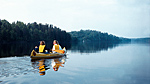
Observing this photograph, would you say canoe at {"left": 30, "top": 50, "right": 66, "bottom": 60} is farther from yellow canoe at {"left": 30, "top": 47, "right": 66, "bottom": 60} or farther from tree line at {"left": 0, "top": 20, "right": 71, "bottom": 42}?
tree line at {"left": 0, "top": 20, "right": 71, "bottom": 42}

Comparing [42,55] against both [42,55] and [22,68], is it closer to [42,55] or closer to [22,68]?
[42,55]

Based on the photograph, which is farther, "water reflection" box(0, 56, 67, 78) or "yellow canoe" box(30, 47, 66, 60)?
"yellow canoe" box(30, 47, 66, 60)

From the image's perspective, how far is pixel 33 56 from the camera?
19.6 meters

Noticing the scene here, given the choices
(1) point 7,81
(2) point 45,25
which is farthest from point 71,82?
(2) point 45,25

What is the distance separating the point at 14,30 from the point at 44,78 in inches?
3519

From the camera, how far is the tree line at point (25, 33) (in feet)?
267

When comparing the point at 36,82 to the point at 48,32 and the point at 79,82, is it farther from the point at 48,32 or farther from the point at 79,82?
the point at 48,32

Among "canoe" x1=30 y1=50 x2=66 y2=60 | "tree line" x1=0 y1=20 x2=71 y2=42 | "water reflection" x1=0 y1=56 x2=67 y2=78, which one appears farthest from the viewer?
"tree line" x1=0 y1=20 x2=71 y2=42

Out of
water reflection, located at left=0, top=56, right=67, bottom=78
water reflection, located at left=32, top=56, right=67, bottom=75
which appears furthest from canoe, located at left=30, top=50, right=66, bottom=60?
water reflection, located at left=0, top=56, right=67, bottom=78

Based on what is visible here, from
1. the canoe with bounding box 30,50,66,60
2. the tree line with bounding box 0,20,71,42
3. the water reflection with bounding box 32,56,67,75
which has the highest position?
the tree line with bounding box 0,20,71,42

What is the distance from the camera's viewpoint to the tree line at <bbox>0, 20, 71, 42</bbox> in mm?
81500

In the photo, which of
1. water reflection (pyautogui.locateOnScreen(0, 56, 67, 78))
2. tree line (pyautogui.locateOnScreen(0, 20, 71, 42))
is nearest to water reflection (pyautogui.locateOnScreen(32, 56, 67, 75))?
water reflection (pyautogui.locateOnScreen(0, 56, 67, 78))

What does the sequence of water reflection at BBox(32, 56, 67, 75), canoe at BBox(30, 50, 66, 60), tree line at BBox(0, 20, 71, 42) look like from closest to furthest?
water reflection at BBox(32, 56, 67, 75), canoe at BBox(30, 50, 66, 60), tree line at BBox(0, 20, 71, 42)

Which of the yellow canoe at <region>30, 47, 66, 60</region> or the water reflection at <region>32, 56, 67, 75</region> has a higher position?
the yellow canoe at <region>30, 47, 66, 60</region>
